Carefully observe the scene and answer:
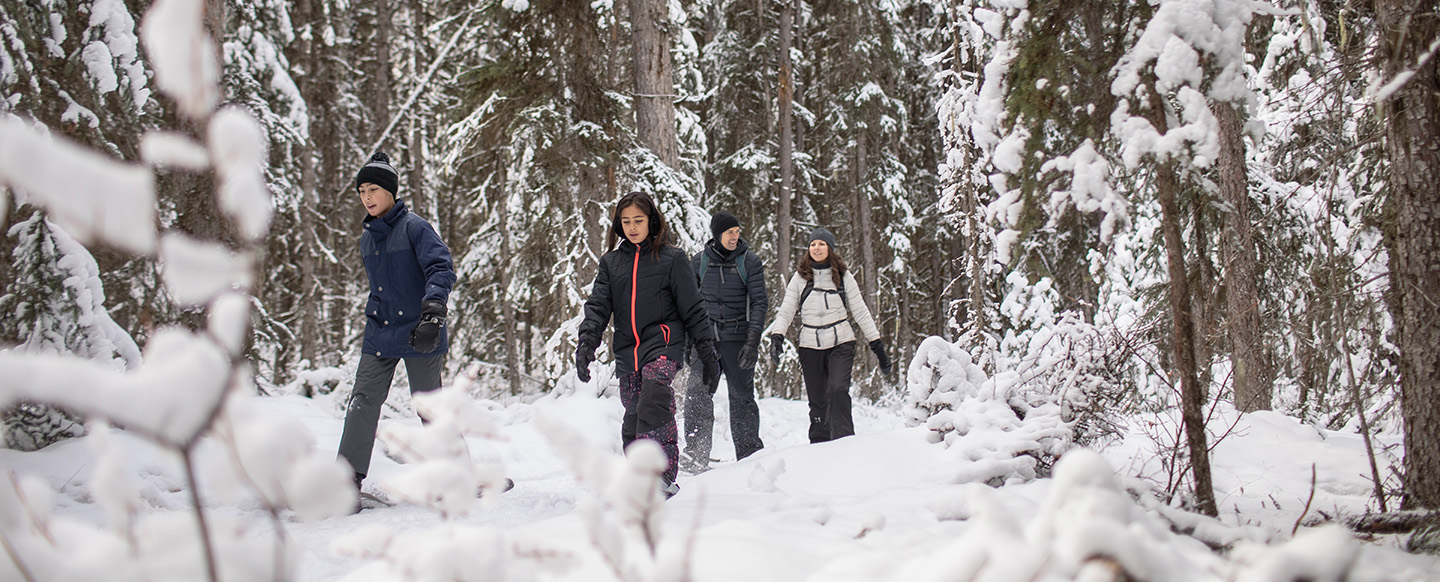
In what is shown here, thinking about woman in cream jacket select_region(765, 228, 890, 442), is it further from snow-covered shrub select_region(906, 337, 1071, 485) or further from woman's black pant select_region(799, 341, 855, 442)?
snow-covered shrub select_region(906, 337, 1071, 485)

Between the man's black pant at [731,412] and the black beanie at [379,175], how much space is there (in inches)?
105

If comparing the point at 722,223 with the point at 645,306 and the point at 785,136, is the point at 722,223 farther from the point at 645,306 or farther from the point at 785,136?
the point at 785,136

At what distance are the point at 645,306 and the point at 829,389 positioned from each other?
2.35 m

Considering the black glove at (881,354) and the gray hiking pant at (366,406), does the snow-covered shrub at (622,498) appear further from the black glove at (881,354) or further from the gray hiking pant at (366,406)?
the black glove at (881,354)

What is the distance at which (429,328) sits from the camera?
13.6 ft

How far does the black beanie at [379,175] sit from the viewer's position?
172 inches

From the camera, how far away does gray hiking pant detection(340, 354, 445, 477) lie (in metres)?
4.28

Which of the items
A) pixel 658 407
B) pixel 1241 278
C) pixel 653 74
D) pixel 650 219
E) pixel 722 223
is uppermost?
pixel 653 74

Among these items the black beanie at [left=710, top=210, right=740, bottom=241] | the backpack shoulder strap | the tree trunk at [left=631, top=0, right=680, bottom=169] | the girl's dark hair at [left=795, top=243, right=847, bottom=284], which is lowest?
the backpack shoulder strap

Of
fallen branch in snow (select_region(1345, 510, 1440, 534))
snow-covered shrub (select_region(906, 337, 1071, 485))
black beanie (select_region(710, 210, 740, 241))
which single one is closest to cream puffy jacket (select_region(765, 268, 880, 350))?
black beanie (select_region(710, 210, 740, 241))

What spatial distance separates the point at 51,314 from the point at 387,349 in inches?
87.8

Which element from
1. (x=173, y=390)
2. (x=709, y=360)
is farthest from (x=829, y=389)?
(x=173, y=390)

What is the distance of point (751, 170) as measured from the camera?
1534 centimetres

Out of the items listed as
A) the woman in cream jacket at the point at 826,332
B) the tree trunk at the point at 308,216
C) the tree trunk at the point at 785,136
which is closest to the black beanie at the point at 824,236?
the woman in cream jacket at the point at 826,332
